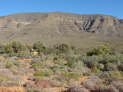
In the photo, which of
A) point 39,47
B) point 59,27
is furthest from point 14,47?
point 59,27

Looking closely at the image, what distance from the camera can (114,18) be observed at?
149 metres

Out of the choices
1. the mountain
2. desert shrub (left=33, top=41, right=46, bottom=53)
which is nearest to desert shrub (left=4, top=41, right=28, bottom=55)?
desert shrub (left=33, top=41, right=46, bottom=53)

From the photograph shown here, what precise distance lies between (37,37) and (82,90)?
335 feet

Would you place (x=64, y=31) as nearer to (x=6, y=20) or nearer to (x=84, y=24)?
(x=84, y=24)

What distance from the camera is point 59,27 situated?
13188 centimetres

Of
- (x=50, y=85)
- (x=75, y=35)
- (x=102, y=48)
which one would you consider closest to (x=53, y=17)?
(x=75, y=35)

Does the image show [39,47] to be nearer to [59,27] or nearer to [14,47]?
[14,47]

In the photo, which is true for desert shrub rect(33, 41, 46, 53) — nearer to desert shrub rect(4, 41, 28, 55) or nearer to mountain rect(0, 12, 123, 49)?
desert shrub rect(4, 41, 28, 55)

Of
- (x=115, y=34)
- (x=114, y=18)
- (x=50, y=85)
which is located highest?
(x=114, y=18)

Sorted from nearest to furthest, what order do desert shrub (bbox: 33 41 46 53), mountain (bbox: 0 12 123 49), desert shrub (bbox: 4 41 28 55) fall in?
1. desert shrub (bbox: 4 41 28 55)
2. desert shrub (bbox: 33 41 46 53)
3. mountain (bbox: 0 12 123 49)

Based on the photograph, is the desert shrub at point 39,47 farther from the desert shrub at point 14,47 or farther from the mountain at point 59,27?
the mountain at point 59,27

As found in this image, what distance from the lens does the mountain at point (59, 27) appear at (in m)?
114

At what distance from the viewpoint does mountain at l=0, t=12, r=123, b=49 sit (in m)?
114

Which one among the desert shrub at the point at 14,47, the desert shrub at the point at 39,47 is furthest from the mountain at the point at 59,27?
the desert shrub at the point at 14,47
